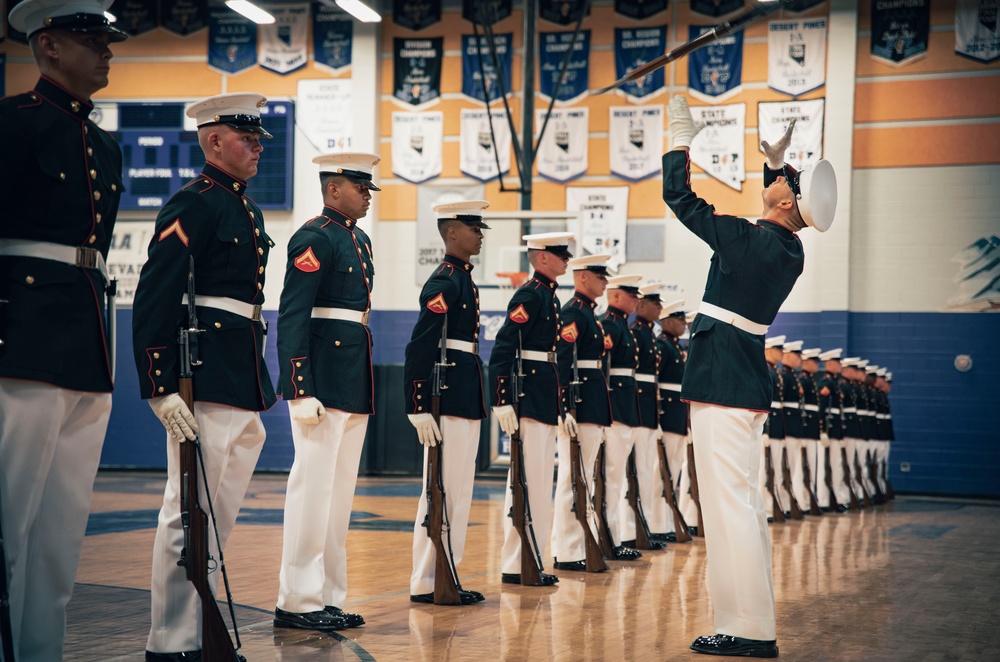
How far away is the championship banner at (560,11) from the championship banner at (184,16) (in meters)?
4.75

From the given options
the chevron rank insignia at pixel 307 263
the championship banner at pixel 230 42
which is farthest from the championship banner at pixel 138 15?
the chevron rank insignia at pixel 307 263

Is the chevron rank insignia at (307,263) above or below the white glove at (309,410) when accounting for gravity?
above

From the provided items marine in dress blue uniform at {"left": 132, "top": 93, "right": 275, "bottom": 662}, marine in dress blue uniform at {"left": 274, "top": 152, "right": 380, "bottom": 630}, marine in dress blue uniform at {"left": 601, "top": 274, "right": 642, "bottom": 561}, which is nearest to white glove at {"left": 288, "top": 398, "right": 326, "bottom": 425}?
marine in dress blue uniform at {"left": 274, "top": 152, "right": 380, "bottom": 630}

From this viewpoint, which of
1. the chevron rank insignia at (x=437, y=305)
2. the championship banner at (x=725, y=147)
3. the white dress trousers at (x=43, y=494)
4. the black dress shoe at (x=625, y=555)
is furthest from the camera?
the championship banner at (x=725, y=147)

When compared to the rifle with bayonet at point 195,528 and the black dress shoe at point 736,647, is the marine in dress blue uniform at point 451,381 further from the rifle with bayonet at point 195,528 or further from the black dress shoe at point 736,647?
the rifle with bayonet at point 195,528

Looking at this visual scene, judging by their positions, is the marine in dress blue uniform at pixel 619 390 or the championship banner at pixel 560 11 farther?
the championship banner at pixel 560 11

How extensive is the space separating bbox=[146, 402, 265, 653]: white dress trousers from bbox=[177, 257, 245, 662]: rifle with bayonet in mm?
59

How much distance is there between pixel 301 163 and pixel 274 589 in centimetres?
1012

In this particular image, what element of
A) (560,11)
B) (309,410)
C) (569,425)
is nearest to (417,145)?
(560,11)

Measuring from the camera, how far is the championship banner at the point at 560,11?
14.6 meters

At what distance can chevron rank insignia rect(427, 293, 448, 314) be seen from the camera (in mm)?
5023

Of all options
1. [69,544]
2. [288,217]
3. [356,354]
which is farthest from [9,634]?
[288,217]

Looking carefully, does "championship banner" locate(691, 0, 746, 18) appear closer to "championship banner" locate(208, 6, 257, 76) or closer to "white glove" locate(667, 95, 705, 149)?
"championship banner" locate(208, 6, 257, 76)

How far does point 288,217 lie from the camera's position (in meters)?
14.5
